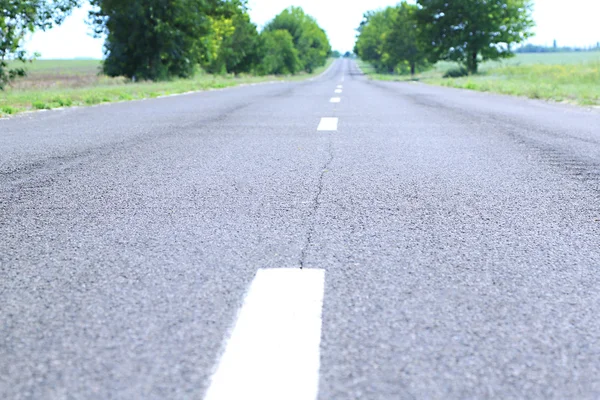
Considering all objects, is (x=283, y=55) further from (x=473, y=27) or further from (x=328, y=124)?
(x=328, y=124)

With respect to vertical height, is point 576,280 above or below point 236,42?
below

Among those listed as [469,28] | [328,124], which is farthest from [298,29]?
[328,124]

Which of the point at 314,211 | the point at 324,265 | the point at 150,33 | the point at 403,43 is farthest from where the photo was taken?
the point at 403,43

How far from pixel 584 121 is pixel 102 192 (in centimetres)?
771

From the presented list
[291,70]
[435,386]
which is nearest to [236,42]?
[291,70]

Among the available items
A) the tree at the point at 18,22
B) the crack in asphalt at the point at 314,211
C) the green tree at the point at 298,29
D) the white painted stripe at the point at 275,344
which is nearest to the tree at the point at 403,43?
the green tree at the point at 298,29

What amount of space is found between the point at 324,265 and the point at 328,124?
6397mm

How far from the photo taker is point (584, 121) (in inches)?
378

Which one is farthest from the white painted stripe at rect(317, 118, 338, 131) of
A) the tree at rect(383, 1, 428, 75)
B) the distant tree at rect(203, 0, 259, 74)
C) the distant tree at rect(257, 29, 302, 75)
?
the distant tree at rect(257, 29, 302, 75)

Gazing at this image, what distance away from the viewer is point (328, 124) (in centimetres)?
886

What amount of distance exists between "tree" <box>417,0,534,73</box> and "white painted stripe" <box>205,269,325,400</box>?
56.5 m

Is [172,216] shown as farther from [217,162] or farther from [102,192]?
[217,162]

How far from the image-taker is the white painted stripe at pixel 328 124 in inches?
326

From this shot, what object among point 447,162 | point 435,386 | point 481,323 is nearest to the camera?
point 435,386
